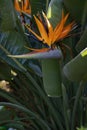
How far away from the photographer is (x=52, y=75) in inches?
58.1

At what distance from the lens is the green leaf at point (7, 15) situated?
1.60 m

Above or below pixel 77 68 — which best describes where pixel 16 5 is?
above

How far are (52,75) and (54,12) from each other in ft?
0.90

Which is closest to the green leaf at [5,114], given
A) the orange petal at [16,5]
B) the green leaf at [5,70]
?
the green leaf at [5,70]

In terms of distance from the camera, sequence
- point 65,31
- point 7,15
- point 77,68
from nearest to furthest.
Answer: point 77,68 → point 65,31 → point 7,15

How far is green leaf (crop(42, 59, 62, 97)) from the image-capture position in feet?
4.77

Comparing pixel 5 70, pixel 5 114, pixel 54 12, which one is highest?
pixel 54 12

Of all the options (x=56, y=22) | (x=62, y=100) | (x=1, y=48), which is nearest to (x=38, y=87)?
(x=62, y=100)

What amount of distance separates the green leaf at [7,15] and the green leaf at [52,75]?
28cm

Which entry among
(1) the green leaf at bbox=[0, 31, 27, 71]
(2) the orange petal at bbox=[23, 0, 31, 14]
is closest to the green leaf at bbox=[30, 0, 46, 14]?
(2) the orange petal at bbox=[23, 0, 31, 14]

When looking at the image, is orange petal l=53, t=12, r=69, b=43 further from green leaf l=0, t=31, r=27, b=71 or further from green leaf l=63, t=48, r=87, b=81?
green leaf l=0, t=31, r=27, b=71

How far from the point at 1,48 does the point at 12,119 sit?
1.36 ft

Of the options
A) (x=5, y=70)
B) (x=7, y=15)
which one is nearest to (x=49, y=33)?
(x=7, y=15)

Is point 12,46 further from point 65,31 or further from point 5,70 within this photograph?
point 65,31
